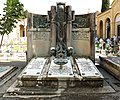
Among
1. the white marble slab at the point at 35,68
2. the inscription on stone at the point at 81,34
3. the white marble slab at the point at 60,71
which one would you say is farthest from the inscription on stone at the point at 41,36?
the white marble slab at the point at 60,71

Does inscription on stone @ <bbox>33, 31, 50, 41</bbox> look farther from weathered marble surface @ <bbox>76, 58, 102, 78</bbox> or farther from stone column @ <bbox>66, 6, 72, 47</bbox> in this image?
weathered marble surface @ <bbox>76, 58, 102, 78</bbox>

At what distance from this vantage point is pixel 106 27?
31312 millimetres

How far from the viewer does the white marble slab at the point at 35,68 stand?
240 inches

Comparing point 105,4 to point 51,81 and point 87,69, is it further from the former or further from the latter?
point 51,81

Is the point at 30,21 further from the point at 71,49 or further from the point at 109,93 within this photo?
the point at 109,93

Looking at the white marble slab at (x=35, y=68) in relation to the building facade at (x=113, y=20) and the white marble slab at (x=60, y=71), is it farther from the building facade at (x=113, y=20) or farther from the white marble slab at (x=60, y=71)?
the building facade at (x=113, y=20)

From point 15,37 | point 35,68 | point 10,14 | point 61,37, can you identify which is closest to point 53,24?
point 61,37

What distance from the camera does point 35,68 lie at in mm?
6621

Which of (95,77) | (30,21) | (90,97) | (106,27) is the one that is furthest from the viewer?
(106,27)

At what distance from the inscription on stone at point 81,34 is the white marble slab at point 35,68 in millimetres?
1772

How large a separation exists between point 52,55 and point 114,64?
222 cm

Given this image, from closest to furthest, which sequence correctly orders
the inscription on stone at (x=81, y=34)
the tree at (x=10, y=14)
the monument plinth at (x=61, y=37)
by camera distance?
1. the monument plinth at (x=61, y=37)
2. the inscription on stone at (x=81, y=34)
3. the tree at (x=10, y=14)

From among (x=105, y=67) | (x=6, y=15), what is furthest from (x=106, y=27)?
(x=105, y=67)

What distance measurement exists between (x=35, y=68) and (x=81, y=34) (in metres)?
2.76
